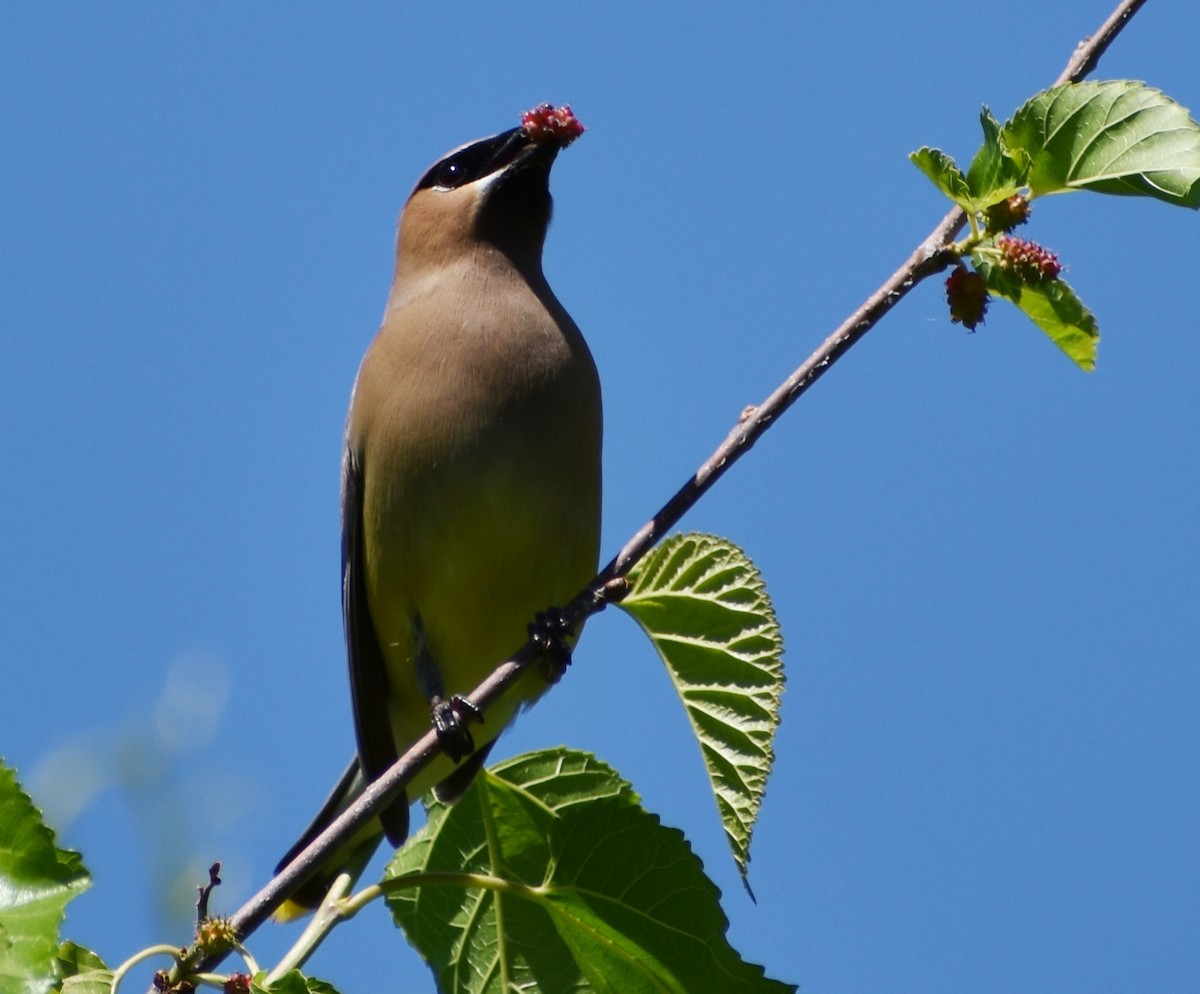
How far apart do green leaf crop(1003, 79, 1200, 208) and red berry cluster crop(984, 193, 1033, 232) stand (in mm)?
67

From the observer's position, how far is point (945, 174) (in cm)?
275

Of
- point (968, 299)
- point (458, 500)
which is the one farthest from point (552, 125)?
point (968, 299)

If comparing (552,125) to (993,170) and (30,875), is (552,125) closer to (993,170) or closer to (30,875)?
(993,170)

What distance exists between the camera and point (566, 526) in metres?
4.46

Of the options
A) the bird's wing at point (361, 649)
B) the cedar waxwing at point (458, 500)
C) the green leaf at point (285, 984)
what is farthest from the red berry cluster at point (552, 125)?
the green leaf at point (285, 984)

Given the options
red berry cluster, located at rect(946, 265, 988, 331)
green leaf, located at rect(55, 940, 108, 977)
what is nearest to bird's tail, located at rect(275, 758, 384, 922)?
green leaf, located at rect(55, 940, 108, 977)

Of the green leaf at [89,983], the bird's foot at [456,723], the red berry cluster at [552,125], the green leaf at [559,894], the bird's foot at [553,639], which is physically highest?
the red berry cluster at [552,125]

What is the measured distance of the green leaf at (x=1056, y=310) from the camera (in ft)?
9.01

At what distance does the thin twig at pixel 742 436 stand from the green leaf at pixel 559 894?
0.91 ft

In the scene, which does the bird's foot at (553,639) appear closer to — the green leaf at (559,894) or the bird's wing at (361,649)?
the green leaf at (559,894)

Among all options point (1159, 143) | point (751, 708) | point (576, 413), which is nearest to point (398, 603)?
point (576, 413)

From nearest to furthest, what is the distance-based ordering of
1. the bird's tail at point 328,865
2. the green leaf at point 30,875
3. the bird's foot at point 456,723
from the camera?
the green leaf at point 30,875
the bird's foot at point 456,723
the bird's tail at point 328,865

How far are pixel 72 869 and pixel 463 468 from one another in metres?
2.16

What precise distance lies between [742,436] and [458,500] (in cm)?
174
